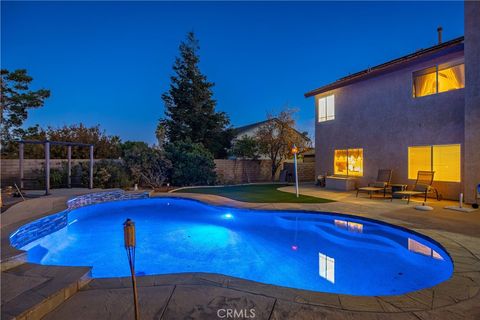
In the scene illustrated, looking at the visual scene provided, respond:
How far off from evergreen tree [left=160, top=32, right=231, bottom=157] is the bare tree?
5.14 metres

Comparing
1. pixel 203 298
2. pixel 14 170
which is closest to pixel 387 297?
pixel 203 298

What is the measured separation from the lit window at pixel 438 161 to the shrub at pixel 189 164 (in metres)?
10.4

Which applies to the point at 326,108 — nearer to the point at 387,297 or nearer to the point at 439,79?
the point at 439,79

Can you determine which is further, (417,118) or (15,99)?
(15,99)

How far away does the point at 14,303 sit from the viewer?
8.16 feet

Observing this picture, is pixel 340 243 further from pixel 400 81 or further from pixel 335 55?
pixel 335 55

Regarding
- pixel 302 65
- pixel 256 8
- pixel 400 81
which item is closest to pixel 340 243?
pixel 400 81

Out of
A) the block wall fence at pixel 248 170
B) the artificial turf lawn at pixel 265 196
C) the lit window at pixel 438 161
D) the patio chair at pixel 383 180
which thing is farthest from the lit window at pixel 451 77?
the block wall fence at pixel 248 170

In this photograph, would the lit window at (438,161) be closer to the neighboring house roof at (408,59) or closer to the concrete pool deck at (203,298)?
the neighboring house roof at (408,59)

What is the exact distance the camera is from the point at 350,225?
6574 millimetres

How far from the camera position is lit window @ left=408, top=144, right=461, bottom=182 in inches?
371

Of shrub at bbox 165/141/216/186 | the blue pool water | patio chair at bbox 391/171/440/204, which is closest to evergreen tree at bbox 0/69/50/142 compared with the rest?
shrub at bbox 165/141/216/186

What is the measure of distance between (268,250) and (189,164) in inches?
398

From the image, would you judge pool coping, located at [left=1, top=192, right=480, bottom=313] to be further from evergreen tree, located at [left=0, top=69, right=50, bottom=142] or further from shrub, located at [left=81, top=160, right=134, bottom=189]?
evergreen tree, located at [left=0, top=69, right=50, bottom=142]
